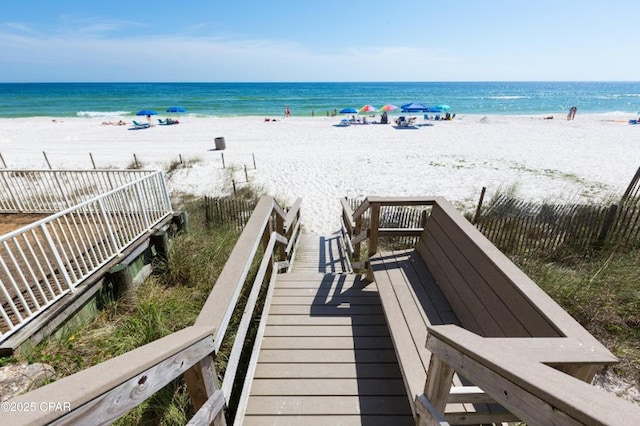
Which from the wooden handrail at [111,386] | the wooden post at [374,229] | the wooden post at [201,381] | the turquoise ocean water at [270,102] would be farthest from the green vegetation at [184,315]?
the turquoise ocean water at [270,102]

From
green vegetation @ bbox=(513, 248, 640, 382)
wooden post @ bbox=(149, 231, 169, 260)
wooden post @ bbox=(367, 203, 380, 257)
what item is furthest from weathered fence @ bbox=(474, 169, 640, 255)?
wooden post @ bbox=(149, 231, 169, 260)

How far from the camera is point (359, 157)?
52.8 feet

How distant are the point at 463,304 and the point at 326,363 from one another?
1329 millimetres

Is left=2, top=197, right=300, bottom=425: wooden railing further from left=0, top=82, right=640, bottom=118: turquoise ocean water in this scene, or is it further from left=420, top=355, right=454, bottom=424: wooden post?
left=0, top=82, right=640, bottom=118: turquoise ocean water

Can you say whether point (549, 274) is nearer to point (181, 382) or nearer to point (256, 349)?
point (256, 349)

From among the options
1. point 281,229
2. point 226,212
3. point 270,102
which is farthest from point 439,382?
point 270,102

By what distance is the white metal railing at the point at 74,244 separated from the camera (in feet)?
12.2

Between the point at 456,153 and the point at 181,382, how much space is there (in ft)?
56.8

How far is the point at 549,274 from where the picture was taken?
14.4 feet

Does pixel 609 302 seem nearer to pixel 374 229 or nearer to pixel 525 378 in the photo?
pixel 374 229

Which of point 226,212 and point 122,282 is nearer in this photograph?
point 122,282

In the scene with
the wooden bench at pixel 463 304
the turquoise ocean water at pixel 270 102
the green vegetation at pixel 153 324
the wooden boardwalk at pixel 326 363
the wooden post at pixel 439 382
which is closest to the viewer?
the wooden bench at pixel 463 304

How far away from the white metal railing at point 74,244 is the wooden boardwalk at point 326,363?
115 inches

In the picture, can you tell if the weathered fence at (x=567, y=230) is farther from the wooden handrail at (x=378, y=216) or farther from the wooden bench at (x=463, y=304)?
the wooden bench at (x=463, y=304)
